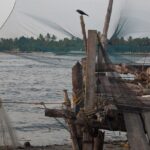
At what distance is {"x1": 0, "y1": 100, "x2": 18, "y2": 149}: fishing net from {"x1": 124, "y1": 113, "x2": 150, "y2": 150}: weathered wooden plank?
3.92 metres

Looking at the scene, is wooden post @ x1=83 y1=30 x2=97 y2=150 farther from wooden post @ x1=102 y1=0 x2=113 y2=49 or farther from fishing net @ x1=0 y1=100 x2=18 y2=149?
fishing net @ x1=0 y1=100 x2=18 y2=149

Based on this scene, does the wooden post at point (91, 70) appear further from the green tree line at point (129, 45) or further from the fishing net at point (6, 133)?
the fishing net at point (6, 133)

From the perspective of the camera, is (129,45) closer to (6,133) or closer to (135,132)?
(6,133)

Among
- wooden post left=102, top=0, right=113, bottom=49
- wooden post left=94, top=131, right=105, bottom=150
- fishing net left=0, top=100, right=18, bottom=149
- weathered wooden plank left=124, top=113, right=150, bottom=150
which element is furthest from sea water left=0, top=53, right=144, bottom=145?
weathered wooden plank left=124, top=113, right=150, bottom=150

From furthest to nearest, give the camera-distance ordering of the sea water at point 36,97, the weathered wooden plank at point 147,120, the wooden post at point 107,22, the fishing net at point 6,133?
the fishing net at point 6,133, the sea water at point 36,97, the wooden post at point 107,22, the weathered wooden plank at point 147,120

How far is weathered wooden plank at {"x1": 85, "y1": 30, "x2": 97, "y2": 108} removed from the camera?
847 cm

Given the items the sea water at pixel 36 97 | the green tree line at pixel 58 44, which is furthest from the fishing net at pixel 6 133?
the green tree line at pixel 58 44

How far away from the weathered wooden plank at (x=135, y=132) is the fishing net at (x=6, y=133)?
12.9 ft

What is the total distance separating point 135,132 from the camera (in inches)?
275

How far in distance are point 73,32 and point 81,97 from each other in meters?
1.37

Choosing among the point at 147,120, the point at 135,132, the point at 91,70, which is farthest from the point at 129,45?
the point at 135,132

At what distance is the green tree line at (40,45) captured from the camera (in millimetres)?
9469

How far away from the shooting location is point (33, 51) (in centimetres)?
966

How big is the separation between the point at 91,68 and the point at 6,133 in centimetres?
390
